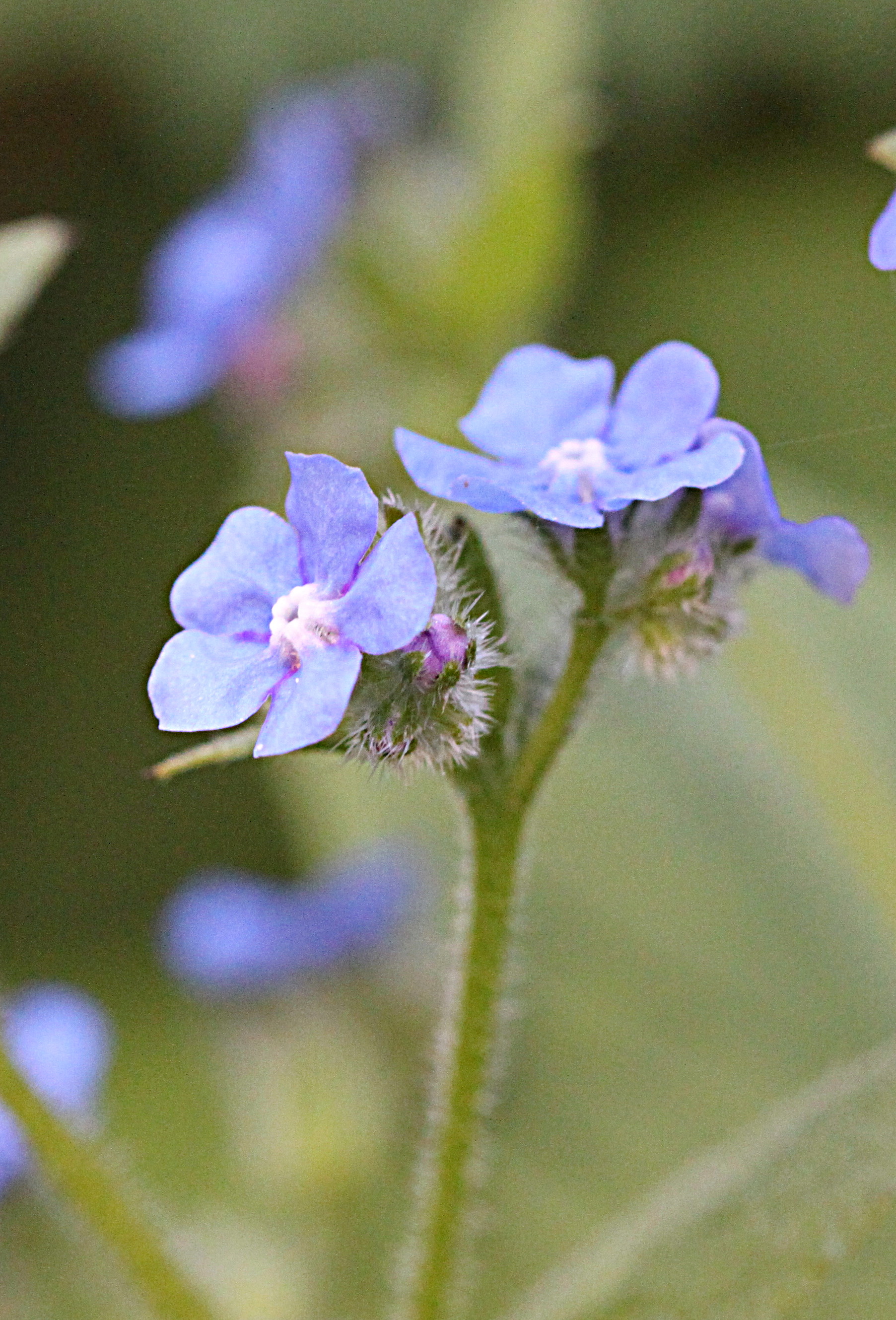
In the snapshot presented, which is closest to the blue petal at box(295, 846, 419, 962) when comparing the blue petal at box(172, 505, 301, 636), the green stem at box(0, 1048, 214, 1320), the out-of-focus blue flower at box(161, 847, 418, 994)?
the out-of-focus blue flower at box(161, 847, 418, 994)

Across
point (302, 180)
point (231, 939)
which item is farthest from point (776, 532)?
point (302, 180)

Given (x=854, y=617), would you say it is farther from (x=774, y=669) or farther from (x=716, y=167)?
(x=716, y=167)

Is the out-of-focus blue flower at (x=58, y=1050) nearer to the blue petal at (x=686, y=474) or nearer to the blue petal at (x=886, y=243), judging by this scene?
the blue petal at (x=686, y=474)

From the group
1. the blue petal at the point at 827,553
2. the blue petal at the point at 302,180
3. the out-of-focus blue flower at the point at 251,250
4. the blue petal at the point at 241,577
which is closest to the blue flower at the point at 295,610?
the blue petal at the point at 241,577

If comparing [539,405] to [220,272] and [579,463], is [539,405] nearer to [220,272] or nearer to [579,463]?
[579,463]

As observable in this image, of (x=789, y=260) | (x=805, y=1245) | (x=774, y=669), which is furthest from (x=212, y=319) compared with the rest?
(x=789, y=260)
